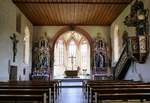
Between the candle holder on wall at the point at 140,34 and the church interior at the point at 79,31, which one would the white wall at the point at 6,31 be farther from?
the candle holder on wall at the point at 140,34

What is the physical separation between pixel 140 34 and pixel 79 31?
9872 millimetres

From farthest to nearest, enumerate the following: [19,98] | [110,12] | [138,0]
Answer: [110,12]
[138,0]
[19,98]

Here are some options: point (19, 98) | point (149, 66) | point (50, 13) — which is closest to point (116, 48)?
point (50, 13)

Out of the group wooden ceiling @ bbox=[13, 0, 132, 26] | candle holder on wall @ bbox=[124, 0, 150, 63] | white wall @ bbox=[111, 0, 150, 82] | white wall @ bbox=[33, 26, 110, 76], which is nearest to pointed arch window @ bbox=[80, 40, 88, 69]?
white wall @ bbox=[33, 26, 110, 76]

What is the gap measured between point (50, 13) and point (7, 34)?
14.5ft

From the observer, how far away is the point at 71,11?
16.5 metres

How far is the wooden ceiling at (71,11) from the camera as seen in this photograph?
47.3 ft

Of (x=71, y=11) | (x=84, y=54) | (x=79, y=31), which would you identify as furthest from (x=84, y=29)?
(x=84, y=54)

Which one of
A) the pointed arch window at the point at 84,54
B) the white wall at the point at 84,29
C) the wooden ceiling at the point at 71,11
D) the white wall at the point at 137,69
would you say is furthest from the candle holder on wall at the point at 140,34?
the pointed arch window at the point at 84,54

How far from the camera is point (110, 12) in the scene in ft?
55.5

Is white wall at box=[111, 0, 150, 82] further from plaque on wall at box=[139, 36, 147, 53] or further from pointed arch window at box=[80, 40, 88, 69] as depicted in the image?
pointed arch window at box=[80, 40, 88, 69]

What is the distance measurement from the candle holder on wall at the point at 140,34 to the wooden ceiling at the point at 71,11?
2.67 meters

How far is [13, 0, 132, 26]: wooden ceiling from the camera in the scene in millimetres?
14430

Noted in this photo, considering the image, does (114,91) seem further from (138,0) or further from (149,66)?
(138,0)
